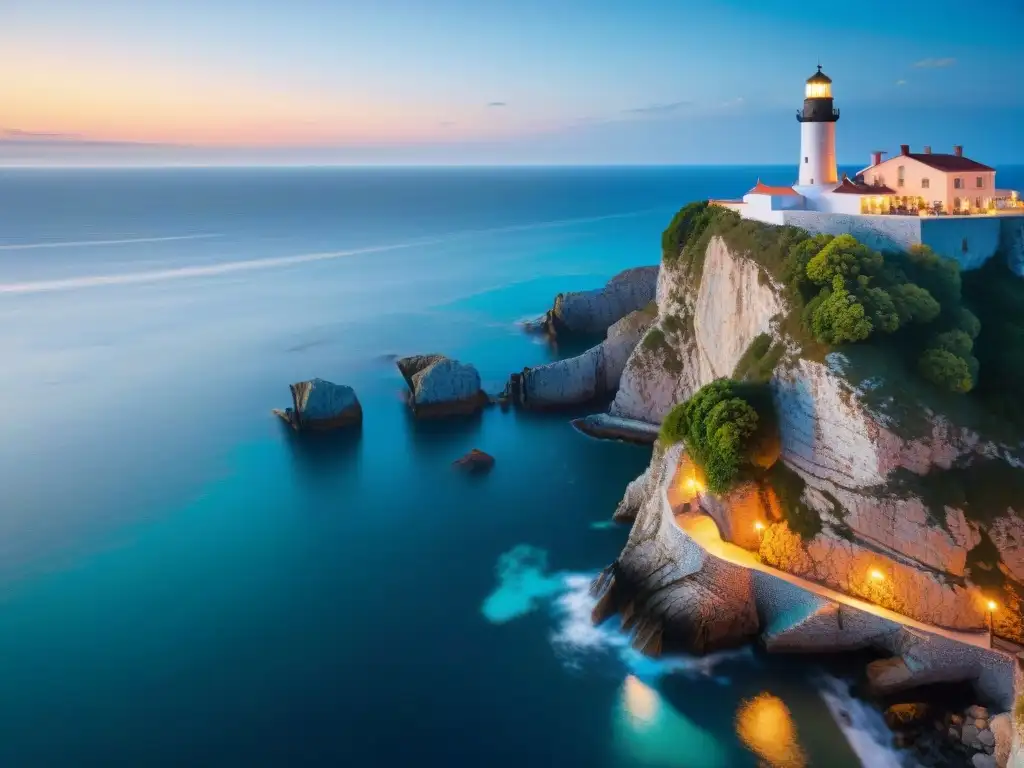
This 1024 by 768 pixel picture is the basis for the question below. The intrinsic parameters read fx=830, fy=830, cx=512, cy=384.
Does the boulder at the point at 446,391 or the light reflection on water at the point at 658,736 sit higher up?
the boulder at the point at 446,391

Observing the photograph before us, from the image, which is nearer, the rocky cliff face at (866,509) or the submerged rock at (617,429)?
the rocky cliff face at (866,509)

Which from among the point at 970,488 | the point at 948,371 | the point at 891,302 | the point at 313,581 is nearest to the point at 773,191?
the point at 891,302

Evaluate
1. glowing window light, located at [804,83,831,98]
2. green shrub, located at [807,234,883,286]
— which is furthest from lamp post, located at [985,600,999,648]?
glowing window light, located at [804,83,831,98]

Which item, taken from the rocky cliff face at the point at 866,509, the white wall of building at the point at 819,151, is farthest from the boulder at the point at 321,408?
the white wall of building at the point at 819,151

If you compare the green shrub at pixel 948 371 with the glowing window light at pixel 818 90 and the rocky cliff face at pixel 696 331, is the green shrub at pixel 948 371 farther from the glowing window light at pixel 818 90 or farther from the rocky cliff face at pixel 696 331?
the glowing window light at pixel 818 90

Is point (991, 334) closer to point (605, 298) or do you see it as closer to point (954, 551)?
point (954, 551)

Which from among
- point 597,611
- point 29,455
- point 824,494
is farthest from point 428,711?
point 29,455

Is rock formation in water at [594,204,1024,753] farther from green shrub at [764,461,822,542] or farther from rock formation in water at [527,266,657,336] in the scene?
rock formation in water at [527,266,657,336]

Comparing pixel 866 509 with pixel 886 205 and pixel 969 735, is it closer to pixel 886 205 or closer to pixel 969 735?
pixel 969 735
